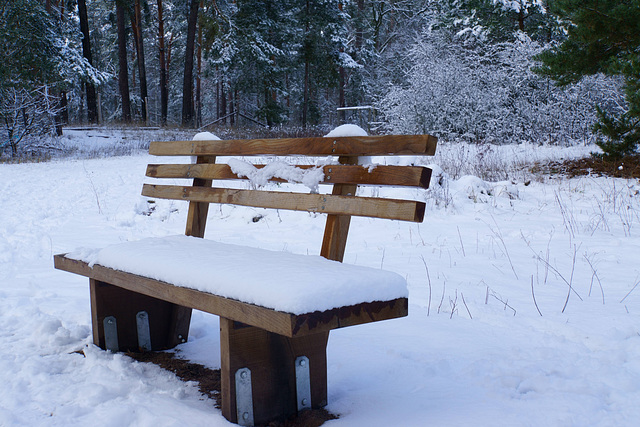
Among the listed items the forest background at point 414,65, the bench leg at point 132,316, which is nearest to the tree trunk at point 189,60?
the forest background at point 414,65

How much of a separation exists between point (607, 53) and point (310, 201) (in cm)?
836

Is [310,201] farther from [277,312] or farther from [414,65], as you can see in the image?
[414,65]

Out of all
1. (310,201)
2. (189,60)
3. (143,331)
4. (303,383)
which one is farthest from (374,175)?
(189,60)

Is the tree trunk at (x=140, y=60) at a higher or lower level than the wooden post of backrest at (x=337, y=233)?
higher

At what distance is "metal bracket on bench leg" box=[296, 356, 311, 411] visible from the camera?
2166mm

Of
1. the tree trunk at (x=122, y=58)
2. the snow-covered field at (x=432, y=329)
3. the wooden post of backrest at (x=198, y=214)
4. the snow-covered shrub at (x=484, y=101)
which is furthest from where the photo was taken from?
the tree trunk at (x=122, y=58)

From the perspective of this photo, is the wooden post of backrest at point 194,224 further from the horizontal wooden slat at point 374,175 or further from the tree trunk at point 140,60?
the tree trunk at point 140,60

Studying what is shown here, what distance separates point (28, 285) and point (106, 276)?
1715mm

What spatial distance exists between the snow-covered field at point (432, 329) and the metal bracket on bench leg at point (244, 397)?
0.30 ft

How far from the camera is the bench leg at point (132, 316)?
283cm

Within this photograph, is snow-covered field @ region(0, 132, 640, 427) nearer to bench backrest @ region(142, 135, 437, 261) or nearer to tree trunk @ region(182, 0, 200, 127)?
bench backrest @ region(142, 135, 437, 261)

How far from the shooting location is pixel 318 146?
254 cm

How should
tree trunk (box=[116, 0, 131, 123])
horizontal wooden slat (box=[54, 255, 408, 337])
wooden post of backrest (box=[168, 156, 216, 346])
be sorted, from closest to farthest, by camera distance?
1. horizontal wooden slat (box=[54, 255, 408, 337])
2. wooden post of backrest (box=[168, 156, 216, 346])
3. tree trunk (box=[116, 0, 131, 123])

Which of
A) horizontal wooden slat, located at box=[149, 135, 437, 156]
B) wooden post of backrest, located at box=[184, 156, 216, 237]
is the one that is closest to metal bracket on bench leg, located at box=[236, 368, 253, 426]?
horizontal wooden slat, located at box=[149, 135, 437, 156]
